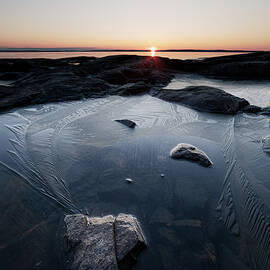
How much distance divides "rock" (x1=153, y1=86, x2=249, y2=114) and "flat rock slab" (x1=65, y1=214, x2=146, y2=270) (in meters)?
4.59

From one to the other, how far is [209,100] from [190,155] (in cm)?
344

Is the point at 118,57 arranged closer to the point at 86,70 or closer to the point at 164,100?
the point at 86,70

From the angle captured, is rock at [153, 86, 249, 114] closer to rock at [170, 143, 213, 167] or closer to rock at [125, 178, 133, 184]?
rock at [170, 143, 213, 167]

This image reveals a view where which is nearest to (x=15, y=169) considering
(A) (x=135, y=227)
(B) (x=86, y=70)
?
(A) (x=135, y=227)

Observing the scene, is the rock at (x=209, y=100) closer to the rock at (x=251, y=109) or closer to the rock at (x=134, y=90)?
the rock at (x=251, y=109)

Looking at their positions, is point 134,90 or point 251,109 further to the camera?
point 134,90

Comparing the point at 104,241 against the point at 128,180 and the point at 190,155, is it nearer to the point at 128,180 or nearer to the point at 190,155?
the point at 128,180

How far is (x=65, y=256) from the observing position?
58.7 inches

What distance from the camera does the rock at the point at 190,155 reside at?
2.76 metres

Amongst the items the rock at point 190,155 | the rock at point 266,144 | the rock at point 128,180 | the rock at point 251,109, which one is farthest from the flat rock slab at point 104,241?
the rock at point 251,109

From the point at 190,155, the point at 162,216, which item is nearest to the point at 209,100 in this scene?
the point at 190,155

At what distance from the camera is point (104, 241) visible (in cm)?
146

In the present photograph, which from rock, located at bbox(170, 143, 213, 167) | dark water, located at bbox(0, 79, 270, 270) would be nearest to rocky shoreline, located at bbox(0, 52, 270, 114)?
dark water, located at bbox(0, 79, 270, 270)

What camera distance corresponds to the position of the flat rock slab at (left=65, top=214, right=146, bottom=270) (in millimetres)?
1349
